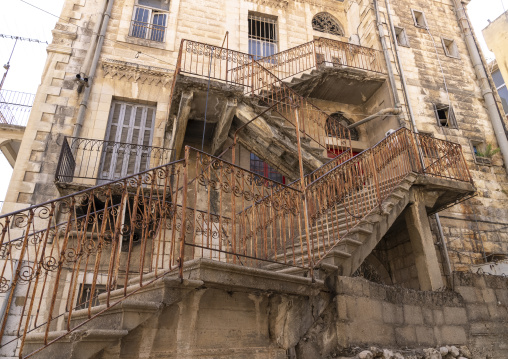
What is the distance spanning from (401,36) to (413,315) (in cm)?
1083

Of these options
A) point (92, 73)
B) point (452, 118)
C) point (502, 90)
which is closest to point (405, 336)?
point (452, 118)

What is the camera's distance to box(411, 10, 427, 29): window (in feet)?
43.3

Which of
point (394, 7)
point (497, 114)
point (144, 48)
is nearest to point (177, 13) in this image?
point (144, 48)

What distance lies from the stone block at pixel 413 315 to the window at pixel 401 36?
10.3 metres

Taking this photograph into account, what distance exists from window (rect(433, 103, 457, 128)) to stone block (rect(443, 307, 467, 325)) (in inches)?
285

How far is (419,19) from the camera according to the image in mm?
13477

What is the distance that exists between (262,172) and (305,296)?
6.19 m

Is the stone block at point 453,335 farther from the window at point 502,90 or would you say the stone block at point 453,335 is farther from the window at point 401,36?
the window at point 502,90

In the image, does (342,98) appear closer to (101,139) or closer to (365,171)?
(365,171)

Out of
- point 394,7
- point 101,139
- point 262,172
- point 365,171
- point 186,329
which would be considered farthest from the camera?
point 394,7

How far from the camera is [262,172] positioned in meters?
10.4

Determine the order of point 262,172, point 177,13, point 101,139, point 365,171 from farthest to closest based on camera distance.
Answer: point 177,13 → point 262,172 → point 101,139 → point 365,171

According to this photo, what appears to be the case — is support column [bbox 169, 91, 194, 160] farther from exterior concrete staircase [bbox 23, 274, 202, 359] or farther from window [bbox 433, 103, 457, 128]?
window [bbox 433, 103, 457, 128]

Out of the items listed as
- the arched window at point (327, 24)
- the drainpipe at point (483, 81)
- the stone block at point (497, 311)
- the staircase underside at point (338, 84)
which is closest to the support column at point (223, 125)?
the staircase underside at point (338, 84)
